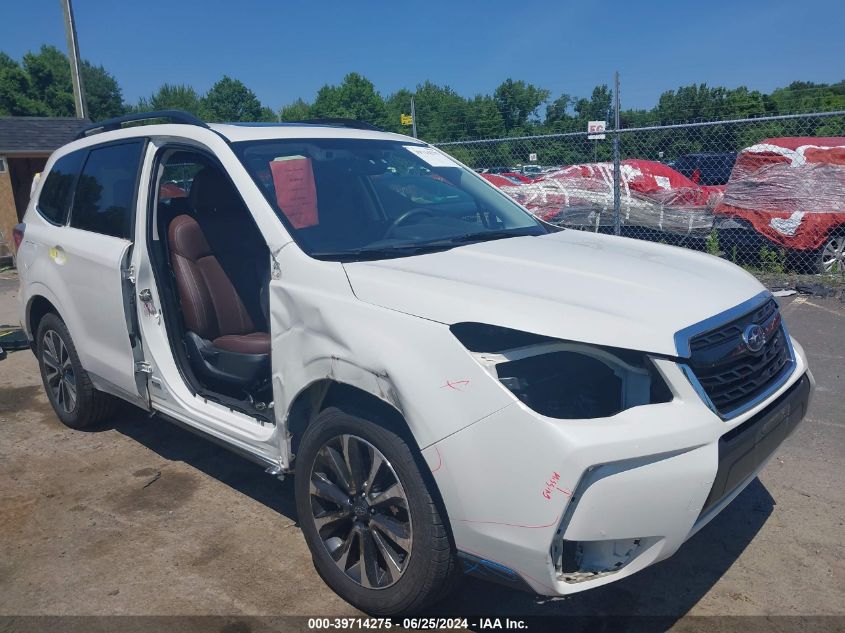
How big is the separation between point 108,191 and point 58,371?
140 centimetres

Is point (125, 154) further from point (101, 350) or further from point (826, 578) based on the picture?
point (826, 578)

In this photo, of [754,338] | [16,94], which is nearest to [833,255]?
[754,338]

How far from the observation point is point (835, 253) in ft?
27.8

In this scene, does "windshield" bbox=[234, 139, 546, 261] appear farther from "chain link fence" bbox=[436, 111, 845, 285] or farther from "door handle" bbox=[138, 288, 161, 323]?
"chain link fence" bbox=[436, 111, 845, 285]

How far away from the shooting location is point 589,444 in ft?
6.88

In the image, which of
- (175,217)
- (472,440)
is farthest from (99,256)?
(472,440)

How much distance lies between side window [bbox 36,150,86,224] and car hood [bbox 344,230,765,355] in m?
2.69

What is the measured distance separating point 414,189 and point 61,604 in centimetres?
253

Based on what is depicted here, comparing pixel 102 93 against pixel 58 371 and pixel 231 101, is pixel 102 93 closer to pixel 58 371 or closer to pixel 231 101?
pixel 231 101

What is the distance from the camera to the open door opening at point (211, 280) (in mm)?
3635

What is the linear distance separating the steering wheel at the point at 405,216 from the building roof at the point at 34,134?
1212 centimetres

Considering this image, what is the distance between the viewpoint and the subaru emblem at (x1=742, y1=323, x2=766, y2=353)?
2.56m

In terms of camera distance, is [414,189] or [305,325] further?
[414,189]

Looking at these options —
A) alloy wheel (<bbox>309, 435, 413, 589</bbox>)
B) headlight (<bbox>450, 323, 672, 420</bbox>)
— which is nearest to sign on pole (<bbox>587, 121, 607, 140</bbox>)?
headlight (<bbox>450, 323, 672, 420</bbox>)
